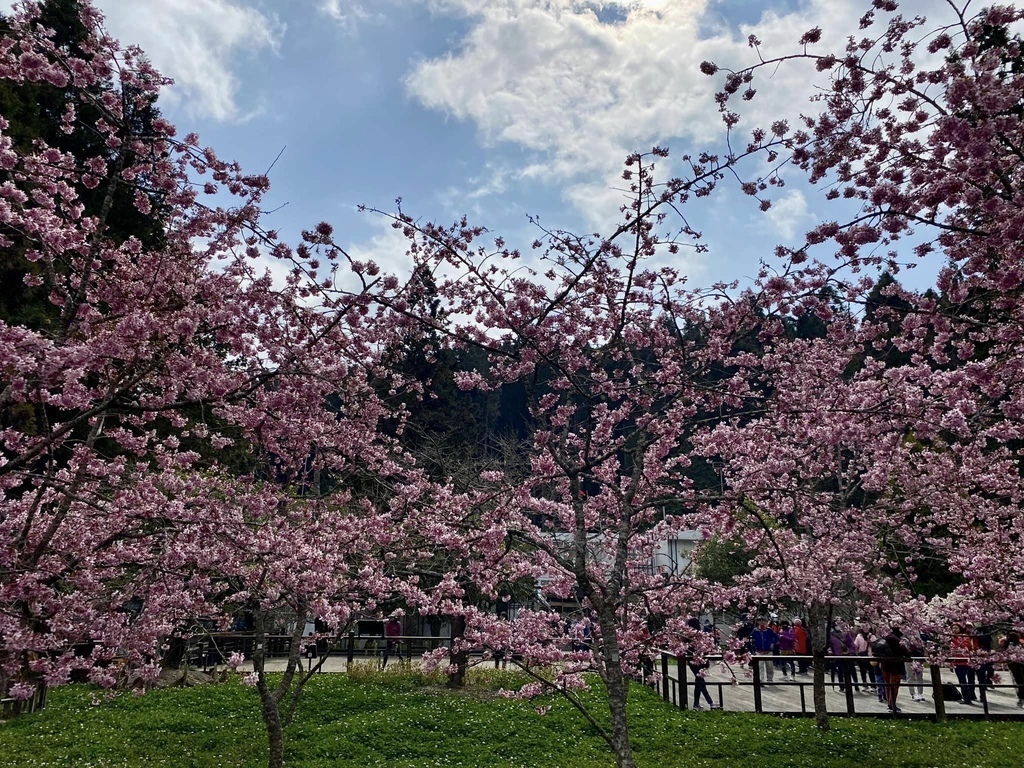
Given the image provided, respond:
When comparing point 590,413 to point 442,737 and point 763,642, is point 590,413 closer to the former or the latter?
point 442,737

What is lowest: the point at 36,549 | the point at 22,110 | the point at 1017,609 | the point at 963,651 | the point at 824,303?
the point at 963,651

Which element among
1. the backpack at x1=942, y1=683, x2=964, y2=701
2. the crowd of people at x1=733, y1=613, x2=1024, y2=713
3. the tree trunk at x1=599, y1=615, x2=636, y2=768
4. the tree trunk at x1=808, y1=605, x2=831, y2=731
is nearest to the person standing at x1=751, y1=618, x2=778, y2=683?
the crowd of people at x1=733, y1=613, x2=1024, y2=713

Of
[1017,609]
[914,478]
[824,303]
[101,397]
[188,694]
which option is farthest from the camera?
[188,694]

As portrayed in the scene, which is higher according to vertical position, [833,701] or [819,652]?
[819,652]

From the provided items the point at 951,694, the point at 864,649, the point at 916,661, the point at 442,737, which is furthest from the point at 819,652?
the point at 442,737

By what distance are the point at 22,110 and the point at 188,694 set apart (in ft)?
43.9

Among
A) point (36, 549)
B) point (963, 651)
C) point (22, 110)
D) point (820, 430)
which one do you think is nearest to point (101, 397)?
point (36, 549)

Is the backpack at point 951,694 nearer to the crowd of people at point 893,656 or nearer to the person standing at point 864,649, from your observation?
the crowd of people at point 893,656

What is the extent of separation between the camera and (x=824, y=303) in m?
6.19

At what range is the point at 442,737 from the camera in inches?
406

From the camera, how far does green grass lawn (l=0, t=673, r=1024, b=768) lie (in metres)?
9.00

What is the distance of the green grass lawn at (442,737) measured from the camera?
9000 millimetres

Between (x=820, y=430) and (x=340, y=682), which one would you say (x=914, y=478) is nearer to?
(x=820, y=430)

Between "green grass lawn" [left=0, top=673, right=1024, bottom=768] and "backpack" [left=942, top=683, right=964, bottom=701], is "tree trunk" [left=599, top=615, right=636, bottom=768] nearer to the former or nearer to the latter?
"green grass lawn" [left=0, top=673, right=1024, bottom=768]
